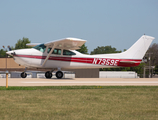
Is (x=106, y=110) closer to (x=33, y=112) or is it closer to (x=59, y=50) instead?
(x=33, y=112)

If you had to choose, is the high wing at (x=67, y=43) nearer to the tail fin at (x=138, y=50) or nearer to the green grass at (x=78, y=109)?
the tail fin at (x=138, y=50)

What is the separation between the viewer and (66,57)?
21875 mm

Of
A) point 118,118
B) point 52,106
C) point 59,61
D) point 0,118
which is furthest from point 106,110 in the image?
point 59,61

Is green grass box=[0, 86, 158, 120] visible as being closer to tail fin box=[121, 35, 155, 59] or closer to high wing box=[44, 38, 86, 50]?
high wing box=[44, 38, 86, 50]

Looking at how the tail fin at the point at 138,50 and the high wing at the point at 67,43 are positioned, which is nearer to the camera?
the high wing at the point at 67,43

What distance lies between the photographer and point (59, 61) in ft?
71.4

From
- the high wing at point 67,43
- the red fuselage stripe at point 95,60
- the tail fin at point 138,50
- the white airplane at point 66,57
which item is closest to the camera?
the high wing at point 67,43

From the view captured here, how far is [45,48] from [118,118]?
16.7 metres

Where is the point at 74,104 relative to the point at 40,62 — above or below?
below

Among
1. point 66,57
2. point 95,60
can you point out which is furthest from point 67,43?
point 95,60

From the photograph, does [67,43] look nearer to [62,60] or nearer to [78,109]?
[62,60]

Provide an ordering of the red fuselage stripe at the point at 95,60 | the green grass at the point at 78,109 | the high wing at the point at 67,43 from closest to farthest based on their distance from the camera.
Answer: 1. the green grass at the point at 78,109
2. the high wing at the point at 67,43
3. the red fuselage stripe at the point at 95,60

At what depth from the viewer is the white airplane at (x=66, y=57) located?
2114 cm

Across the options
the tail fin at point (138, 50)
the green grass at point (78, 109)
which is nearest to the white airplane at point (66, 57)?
the tail fin at point (138, 50)
